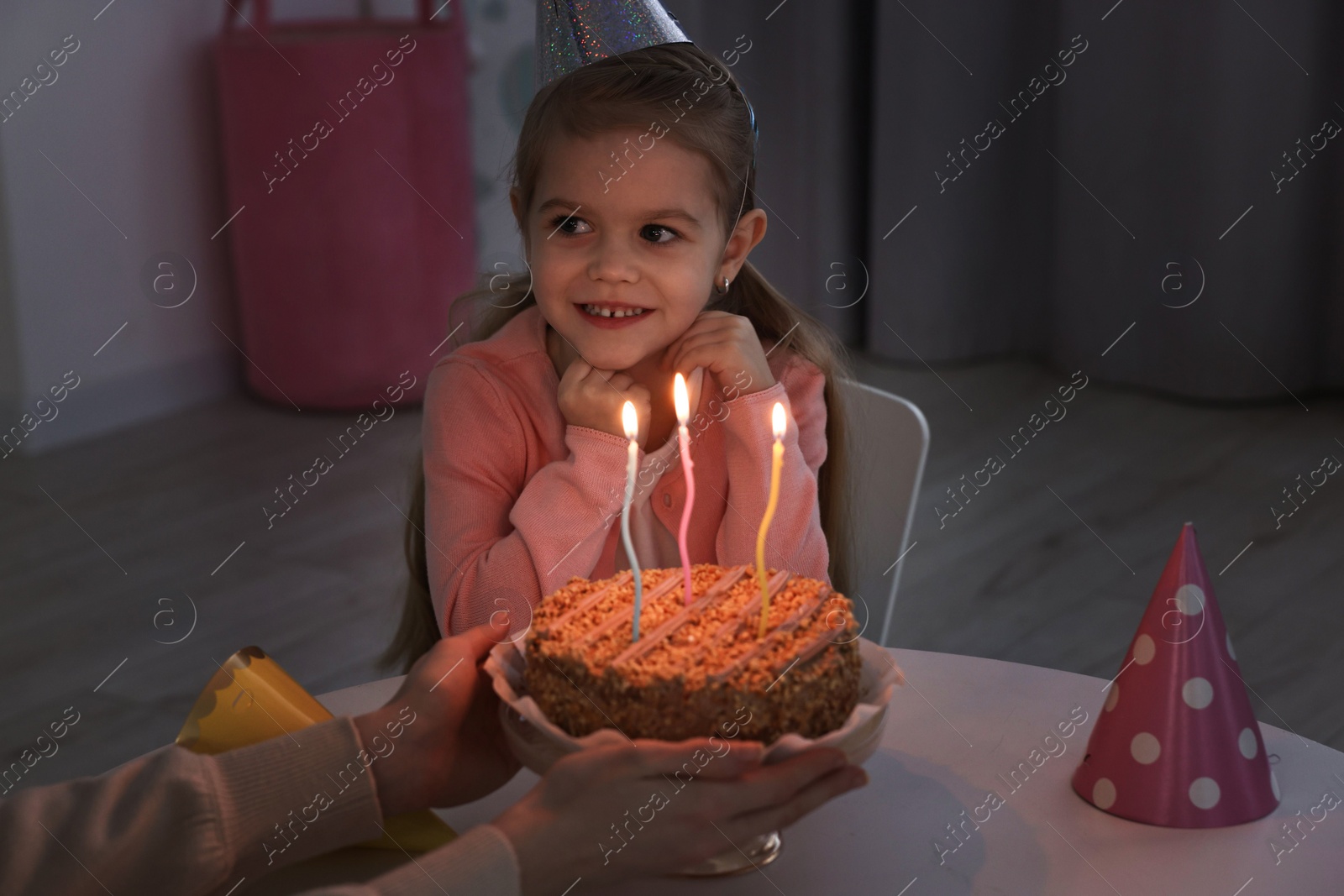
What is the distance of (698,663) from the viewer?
0.79 m

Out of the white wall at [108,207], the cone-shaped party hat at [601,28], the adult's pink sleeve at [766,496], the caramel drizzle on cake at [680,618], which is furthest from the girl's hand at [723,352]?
the white wall at [108,207]

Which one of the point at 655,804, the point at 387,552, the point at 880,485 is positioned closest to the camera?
the point at 655,804

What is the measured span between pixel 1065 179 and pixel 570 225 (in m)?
2.73

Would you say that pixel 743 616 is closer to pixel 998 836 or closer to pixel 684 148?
pixel 998 836

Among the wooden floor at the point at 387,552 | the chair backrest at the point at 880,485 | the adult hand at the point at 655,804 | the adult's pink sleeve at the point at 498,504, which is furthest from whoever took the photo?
the wooden floor at the point at 387,552

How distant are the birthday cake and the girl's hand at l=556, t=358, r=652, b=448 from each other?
42 centimetres

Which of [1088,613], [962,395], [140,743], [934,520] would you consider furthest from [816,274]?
[140,743]

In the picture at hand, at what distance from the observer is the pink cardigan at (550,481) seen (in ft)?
4.07

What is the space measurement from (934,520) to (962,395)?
816 millimetres

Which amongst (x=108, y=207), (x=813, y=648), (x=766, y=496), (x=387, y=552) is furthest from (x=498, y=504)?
(x=108, y=207)

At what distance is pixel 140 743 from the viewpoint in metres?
2.08

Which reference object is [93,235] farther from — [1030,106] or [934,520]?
[1030,106]

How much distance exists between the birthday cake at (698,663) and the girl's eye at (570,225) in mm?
474

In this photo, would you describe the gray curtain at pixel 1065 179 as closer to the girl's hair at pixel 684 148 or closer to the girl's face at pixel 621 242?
the girl's hair at pixel 684 148
